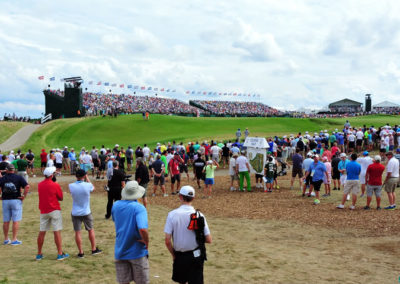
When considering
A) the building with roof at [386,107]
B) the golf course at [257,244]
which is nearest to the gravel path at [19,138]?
the golf course at [257,244]

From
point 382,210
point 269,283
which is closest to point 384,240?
point 382,210

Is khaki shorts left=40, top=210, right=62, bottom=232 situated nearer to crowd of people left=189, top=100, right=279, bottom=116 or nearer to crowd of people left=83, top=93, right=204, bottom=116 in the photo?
crowd of people left=83, top=93, right=204, bottom=116

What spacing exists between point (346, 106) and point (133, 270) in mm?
76253

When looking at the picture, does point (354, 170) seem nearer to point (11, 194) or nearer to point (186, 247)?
point (186, 247)

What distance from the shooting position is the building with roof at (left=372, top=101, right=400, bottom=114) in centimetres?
6638

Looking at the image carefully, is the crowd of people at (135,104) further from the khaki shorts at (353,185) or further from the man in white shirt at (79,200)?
the man in white shirt at (79,200)

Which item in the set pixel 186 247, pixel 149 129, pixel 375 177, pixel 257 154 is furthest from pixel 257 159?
pixel 149 129

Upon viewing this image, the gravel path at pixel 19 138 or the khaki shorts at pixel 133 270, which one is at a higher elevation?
the gravel path at pixel 19 138

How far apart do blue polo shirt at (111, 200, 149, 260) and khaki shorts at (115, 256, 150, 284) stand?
0.08 m

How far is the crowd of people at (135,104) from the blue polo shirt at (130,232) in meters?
54.4

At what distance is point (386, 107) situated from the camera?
67.8 metres

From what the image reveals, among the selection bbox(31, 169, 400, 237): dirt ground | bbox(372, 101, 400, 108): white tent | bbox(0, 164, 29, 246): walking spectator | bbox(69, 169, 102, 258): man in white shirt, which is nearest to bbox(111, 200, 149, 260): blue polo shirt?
bbox(69, 169, 102, 258): man in white shirt

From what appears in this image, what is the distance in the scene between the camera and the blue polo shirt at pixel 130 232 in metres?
5.08

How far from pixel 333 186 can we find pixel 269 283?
468 inches
